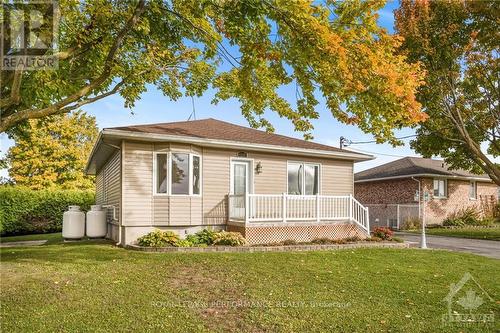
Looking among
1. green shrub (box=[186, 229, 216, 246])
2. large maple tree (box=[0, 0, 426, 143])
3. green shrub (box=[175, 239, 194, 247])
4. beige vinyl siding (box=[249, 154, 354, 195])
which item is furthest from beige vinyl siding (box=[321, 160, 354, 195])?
green shrub (box=[175, 239, 194, 247])

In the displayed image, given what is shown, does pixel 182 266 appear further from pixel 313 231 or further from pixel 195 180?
pixel 313 231

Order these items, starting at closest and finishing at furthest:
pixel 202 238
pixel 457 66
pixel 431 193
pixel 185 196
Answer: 1. pixel 202 238
2. pixel 185 196
3. pixel 457 66
4. pixel 431 193

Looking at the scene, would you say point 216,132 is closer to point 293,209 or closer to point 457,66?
point 293,209

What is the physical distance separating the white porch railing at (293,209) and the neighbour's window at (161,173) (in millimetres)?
2400

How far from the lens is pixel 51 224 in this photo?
65.5 feet

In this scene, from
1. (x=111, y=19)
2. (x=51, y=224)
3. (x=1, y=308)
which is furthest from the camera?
(x=51, y=224)

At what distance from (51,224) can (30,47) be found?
1532 centimetres

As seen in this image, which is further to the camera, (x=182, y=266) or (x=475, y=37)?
(x=475, y=37)

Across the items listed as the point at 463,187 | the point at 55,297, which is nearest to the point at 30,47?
the point at 55,297

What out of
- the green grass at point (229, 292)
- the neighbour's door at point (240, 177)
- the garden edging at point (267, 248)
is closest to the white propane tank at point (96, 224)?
the garden edging at point (267, 248)

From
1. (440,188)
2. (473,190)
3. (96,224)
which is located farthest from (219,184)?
(473,190)

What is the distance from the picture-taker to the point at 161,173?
11961 millimetres

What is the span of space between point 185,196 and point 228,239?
7.11 feet

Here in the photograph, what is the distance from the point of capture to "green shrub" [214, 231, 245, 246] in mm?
11008
